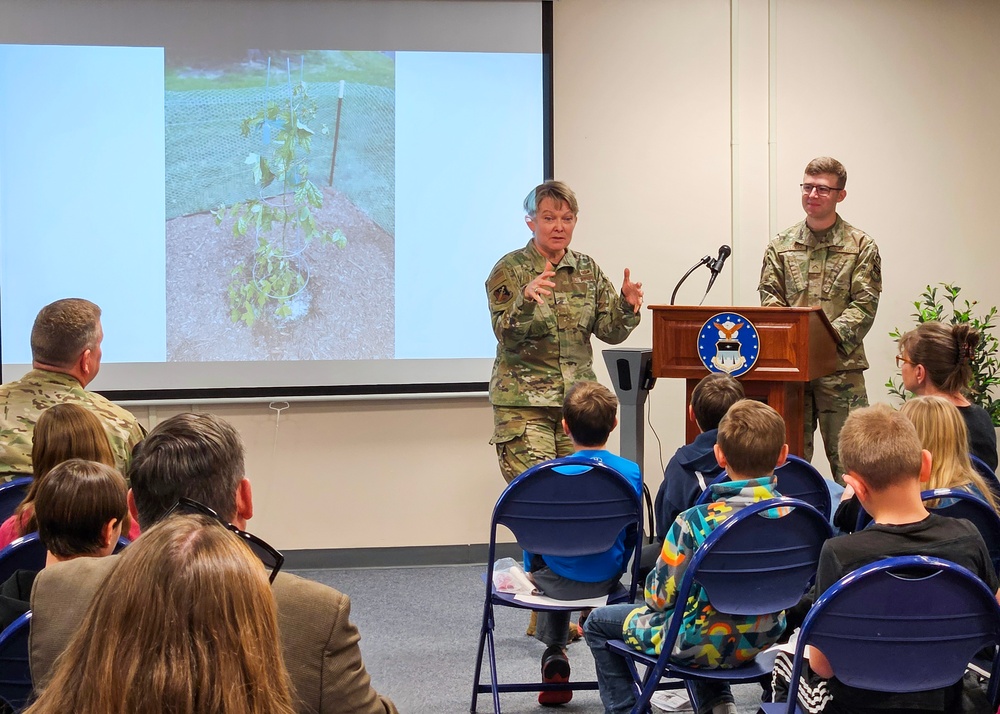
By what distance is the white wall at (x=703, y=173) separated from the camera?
4984mm

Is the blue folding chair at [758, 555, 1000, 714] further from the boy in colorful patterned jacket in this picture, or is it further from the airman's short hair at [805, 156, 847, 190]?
the airman's short hair at [805, 156, 847, 190]

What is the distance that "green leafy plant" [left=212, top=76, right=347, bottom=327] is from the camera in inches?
189

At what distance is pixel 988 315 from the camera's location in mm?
5375

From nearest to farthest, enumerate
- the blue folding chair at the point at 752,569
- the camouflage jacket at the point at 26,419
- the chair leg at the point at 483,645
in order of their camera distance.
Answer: the blue folding chair at the point at 752,569
the camouflage jacket at the point at 26,419
the chair leg at the point at 483,645

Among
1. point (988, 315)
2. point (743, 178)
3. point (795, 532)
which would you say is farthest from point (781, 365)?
point (988, 315)

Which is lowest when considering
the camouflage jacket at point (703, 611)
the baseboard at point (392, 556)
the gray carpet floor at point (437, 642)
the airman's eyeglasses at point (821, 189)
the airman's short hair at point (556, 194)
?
the gray carpet floor at point (437, 642)

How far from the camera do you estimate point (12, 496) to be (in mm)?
2525

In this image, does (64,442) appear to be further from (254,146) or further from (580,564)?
(254,146)

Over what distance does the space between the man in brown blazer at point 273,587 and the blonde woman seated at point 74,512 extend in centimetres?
24

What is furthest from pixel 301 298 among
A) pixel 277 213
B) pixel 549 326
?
pixel 549 326

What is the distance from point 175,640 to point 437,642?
3101mm

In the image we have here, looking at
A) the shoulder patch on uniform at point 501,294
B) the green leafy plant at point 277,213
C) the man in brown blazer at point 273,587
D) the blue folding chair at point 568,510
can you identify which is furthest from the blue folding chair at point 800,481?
the green leafy plant at point 277,213

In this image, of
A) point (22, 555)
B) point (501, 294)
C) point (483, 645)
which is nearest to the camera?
point (22, 555)

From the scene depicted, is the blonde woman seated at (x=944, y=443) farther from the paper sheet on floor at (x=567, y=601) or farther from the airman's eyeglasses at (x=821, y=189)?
the airman's eyeglasses at (x=821, y=189)
